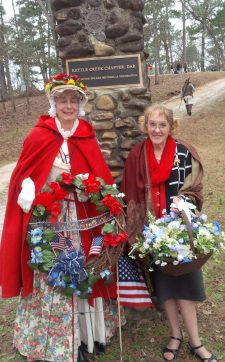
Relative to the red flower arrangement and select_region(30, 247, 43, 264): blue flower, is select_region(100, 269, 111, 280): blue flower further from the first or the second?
select_region(30, 247, 43, 264): blue flower

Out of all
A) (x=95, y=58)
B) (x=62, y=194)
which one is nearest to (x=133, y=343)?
(x=62, y=194)

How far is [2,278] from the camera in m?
3.05

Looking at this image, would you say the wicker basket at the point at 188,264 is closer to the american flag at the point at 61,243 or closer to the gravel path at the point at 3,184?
the american flag at the point at 61,243

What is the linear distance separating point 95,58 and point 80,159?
41.5 inches

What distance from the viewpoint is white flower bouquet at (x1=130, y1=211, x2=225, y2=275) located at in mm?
2676

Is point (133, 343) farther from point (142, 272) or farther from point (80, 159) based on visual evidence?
point (80, 159)

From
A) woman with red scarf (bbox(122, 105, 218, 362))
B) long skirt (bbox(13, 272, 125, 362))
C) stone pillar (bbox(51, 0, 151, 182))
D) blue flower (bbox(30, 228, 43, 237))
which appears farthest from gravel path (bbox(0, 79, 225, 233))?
blue flower (bbox(30, 228, 43, 237))

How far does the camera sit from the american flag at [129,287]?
3320mm

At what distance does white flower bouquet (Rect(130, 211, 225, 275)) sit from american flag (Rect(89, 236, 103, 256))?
0.31m

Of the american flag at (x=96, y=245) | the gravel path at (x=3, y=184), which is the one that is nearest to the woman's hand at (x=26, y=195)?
the american flag at (x=96, y=245)

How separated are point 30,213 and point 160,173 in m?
0.99

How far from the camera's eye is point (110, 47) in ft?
11.7

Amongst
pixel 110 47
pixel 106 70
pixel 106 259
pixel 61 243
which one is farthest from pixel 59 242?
pixel 110 47

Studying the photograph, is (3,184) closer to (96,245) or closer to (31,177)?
(31,177)
